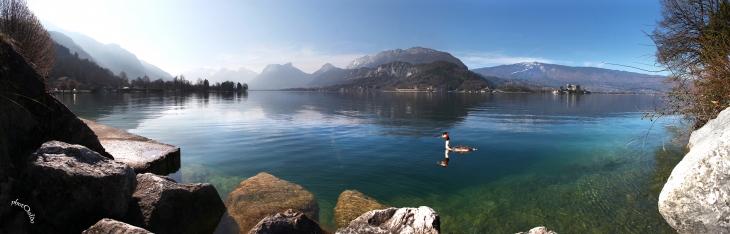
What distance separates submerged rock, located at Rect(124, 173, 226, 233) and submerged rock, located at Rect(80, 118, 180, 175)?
14.5ft

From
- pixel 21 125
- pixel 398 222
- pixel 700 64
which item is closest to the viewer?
pixel 398 222

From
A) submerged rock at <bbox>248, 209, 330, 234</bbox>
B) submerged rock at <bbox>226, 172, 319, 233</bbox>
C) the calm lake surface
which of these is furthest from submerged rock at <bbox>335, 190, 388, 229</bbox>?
submerged rock at <bbox>248, 209, 330, 234</bbox>

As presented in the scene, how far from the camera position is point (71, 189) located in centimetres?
584

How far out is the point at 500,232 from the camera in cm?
871

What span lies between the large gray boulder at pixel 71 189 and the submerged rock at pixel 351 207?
4.98 metres

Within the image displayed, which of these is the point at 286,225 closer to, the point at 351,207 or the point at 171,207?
the point at 171,207

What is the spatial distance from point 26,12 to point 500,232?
5693cm

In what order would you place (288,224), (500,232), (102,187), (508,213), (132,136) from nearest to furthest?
(288,224), (102,187), (500,232), (508,213), (132,136)

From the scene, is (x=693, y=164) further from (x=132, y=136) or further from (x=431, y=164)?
(x=132, y=136)

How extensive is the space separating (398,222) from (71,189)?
19.3ft

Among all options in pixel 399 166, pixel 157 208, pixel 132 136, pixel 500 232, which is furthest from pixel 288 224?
pixel 132 136

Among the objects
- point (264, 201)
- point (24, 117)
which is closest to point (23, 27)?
point (24, 117)

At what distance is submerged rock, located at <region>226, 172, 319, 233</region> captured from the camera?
8755 mm

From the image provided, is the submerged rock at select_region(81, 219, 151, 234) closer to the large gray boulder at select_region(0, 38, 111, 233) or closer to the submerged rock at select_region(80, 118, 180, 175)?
the large gray boulder at select_region(0, 38, 111, 233)
